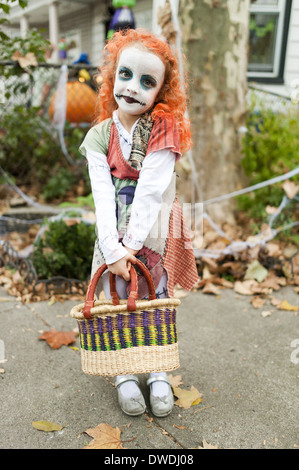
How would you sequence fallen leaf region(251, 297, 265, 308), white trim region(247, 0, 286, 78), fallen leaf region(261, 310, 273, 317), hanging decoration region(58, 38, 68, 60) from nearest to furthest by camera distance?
fallen leaf region(261, 310, 273, 317)
fallen leaf region(251, 297, 265, 308)
white trim region(247, 0, 286, 78)
hanging decoration region(58, 38, 68, 60)

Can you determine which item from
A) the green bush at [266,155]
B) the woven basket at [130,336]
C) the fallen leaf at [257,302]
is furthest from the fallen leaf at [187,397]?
the green bush at [266,155]

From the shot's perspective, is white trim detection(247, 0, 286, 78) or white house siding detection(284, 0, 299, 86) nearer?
white trim detection(247, 0, 286, 78)

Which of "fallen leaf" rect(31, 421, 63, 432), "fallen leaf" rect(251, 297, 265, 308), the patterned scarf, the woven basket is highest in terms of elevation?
the patterned scarf

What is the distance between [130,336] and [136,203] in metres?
0.52

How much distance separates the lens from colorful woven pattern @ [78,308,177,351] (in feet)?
5.30

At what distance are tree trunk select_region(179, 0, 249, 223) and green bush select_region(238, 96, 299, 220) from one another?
0.14 meters

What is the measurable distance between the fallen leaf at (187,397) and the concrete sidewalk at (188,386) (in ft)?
0.11

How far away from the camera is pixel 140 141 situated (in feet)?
5.80

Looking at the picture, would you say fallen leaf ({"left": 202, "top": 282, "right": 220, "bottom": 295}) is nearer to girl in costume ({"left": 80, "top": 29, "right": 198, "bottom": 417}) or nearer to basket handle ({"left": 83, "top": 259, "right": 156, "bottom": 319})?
girl in costume ({"left": 80, "top": 29, "right": 198, "bottom": 417})

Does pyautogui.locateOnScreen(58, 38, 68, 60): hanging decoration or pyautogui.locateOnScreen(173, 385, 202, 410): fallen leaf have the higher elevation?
pyautogui.locateOnScreen(58, 38, 68, 60): hanging decoration

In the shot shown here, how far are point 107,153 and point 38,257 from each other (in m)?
1.45

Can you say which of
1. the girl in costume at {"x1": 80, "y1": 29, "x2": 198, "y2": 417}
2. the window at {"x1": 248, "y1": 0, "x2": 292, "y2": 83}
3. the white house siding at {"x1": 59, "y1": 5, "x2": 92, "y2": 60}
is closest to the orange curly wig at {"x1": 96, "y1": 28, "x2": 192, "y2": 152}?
the girl in costume at {"x1": 80, "y1": 29, "x2": 198, "y2": 417}
